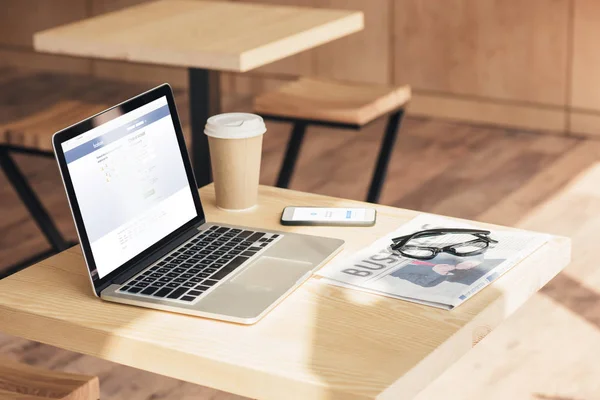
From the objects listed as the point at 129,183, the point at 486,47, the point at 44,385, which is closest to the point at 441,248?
the point at 129,183

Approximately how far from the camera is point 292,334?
1288 millimetres

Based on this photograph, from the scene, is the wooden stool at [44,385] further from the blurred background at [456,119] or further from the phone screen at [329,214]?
the blurred background at [456,119]

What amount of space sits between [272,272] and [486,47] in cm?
342

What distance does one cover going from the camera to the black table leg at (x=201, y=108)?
3.14m

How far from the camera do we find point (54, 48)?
9.64ft

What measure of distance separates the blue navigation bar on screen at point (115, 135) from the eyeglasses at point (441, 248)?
0.42 m

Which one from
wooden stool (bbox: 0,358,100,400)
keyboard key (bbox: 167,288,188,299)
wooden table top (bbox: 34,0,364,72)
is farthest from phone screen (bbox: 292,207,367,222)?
wooden table top (bbox: 34,0,364,72)

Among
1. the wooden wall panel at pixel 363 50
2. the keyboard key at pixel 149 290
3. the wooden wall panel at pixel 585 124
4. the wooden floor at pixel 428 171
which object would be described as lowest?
the wooden floor at pixel 428 171

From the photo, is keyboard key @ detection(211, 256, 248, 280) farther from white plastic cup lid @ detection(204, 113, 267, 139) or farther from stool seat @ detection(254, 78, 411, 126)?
stool seat @ detection(254, 78, 411, 126)

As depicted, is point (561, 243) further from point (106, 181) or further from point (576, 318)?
point (576, 318)

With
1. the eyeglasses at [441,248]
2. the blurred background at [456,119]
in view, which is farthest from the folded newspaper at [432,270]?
the blurred background at [456,119]

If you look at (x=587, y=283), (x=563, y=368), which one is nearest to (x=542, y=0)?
(x=587, y=283)

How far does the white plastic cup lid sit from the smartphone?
148 mm

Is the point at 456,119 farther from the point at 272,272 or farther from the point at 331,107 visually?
the point at 272,272
